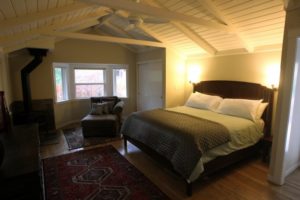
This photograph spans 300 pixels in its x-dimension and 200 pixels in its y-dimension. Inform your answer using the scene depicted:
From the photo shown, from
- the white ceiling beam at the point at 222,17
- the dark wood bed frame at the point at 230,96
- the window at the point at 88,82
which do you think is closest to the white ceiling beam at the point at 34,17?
the white ceiling beam at the point at 222,17

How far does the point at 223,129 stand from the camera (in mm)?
2471

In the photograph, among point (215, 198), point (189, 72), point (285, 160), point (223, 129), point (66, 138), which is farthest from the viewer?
point (189, 72)

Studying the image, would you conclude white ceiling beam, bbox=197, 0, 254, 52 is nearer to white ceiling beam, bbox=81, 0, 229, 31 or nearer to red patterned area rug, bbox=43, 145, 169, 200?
white ceiling beam, bbox=81, 0, 229, 31

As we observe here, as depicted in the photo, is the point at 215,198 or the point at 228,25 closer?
the point at 215,198

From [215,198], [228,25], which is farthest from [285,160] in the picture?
[228,25]

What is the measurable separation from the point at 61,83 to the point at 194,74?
3854 mm

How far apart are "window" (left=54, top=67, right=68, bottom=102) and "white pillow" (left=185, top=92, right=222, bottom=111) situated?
365 cm

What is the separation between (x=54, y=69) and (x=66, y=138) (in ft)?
6.74

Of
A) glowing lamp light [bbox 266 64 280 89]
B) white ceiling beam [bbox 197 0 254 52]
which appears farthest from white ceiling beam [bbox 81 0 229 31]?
glowing lamp light [bbox 266 64 280 89]

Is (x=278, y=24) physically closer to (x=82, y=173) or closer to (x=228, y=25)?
(x=228, y=25)

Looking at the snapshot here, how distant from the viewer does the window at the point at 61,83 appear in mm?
5023

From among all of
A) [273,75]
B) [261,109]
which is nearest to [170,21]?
[273,75]

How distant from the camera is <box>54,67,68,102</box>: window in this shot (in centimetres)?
502

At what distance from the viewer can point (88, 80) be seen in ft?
18.4
